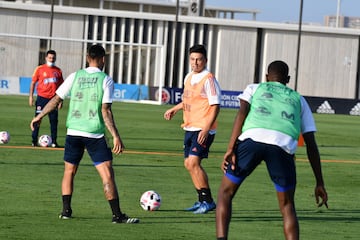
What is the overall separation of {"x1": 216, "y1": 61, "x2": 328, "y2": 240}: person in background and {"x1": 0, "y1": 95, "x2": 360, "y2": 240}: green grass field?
5.95 ft

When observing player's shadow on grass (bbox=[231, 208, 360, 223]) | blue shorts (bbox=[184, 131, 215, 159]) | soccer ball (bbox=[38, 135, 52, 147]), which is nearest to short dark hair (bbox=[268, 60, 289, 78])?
player's shadow on grass (bbox=[231, 208, 360, 223])

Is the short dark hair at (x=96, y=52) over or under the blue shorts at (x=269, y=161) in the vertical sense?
over

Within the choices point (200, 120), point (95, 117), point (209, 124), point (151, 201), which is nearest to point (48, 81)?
point (200, 120)

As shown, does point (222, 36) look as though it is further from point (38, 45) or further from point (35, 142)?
point (35, 142)

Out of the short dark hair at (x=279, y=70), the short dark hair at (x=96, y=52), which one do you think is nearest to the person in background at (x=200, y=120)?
the short dark hair at (x=96, y=52)

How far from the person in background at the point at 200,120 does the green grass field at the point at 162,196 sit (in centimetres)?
37

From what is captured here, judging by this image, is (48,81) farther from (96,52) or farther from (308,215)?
(96,52)

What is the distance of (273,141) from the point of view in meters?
9.58

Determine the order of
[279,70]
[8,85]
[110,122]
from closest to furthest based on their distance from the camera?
1. [279,70]
2. [110,122]
3. [8,85]

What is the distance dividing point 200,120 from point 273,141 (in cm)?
413

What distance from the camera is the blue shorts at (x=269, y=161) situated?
959 centimetres

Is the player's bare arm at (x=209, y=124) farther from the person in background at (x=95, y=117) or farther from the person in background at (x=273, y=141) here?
the person in background at (x=273, y=141)

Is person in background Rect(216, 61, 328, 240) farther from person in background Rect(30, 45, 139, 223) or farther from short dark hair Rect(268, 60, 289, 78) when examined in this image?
person in background Rect(30, 45, 139, 223)

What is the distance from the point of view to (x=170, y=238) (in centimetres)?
1116
